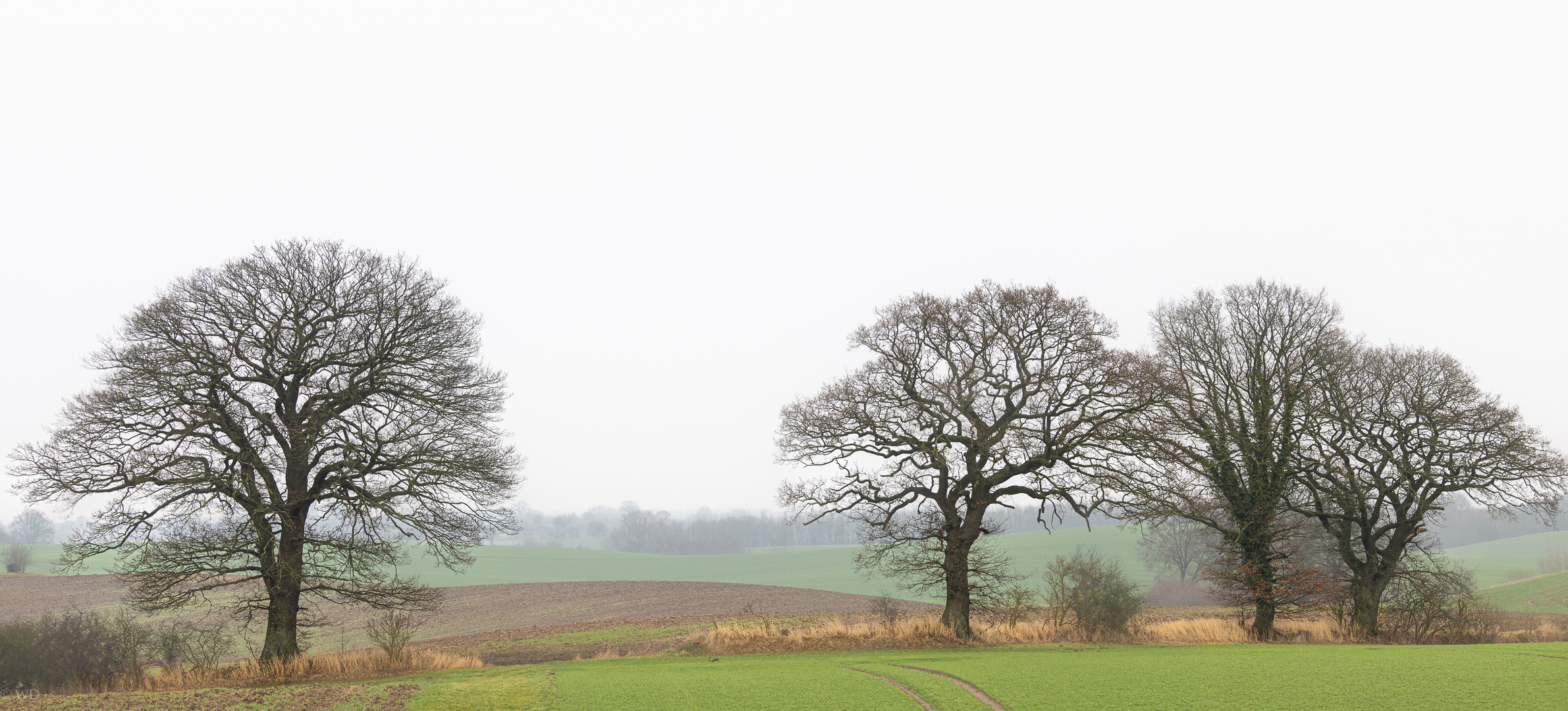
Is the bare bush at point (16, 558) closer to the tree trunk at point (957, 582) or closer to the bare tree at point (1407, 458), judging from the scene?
the tree trunk at point (957, 582)

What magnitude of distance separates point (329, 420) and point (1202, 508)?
2292 cm

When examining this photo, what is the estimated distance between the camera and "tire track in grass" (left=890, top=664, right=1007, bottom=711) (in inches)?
396

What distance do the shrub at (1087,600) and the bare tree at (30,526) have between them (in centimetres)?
12468

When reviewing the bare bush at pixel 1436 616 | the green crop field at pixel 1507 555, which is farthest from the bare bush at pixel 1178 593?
the bare bush at pixel 1436 616

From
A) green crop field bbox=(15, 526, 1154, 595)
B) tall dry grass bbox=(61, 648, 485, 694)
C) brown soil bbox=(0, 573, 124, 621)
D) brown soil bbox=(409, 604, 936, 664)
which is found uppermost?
tall dry grass bbox=(61, 648, 485, 694)

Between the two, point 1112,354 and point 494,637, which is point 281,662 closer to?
point 494,637

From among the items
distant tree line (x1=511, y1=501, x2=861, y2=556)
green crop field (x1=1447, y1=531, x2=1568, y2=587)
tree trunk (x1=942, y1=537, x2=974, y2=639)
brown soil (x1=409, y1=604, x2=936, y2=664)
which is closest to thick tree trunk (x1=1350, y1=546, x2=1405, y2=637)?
tree trunk (x1=942, y1=537, x2=974, y2=639)

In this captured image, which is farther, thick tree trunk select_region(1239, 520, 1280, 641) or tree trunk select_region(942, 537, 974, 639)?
thick tree trunk select_region(1239, 520, 1280, 641)

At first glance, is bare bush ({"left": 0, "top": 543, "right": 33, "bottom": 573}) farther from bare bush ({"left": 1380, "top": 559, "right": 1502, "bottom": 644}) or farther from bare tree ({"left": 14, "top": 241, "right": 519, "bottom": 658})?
bare bush ({"left": 1380, "top": 559, "right": 1502, "bottom": 644})

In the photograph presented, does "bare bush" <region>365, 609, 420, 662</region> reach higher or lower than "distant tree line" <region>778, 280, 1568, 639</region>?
lower

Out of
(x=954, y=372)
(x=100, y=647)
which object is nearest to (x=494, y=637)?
(x=100, y=647)

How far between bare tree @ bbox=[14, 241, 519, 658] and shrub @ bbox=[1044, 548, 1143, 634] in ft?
53.1

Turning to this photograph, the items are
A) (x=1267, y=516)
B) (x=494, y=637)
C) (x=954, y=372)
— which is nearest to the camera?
(x=954, y=372)

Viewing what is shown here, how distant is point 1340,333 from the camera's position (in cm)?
2494
